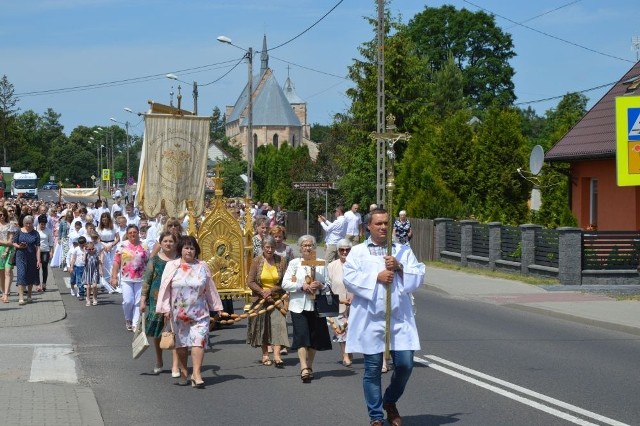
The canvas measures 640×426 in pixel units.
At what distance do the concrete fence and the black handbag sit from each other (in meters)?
13.4

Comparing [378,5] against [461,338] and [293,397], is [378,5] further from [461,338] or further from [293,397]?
[293,397]

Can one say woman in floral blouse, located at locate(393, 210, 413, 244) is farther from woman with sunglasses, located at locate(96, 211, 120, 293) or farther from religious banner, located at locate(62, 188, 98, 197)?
religious banner, located at locate(62, 188, 98, 197)

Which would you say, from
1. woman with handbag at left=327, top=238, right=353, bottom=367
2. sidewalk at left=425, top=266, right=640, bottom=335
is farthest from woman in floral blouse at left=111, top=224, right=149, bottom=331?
sidewalk at left=425, top=266, right=640, bottom=335

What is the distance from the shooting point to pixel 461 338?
15.1m

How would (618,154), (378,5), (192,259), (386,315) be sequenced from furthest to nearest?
(378,5), (618,154), (192,259), (386,315)

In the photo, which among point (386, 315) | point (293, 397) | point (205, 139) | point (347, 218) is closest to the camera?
point (386, 315)

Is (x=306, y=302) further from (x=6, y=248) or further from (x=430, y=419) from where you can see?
(x=6, y=248)

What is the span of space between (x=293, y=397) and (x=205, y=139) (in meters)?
10.4

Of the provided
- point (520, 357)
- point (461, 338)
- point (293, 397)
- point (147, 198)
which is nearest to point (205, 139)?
point (147, 198)

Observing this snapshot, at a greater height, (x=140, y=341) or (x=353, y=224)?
(x=353, y=224)

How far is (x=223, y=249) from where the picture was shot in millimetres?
15570

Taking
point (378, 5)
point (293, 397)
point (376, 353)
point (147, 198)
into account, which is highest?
point (378, 5)

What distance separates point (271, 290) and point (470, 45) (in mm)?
69871

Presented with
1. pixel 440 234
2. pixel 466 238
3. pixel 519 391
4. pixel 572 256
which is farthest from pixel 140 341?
pixel 440 234
